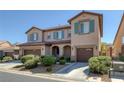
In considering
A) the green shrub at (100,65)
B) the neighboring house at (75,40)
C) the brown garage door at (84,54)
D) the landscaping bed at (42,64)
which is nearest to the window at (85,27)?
the neighboring house at (75,40)

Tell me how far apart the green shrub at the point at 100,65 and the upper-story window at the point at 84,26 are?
20.3 feet

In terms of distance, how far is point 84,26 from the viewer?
21.6 m

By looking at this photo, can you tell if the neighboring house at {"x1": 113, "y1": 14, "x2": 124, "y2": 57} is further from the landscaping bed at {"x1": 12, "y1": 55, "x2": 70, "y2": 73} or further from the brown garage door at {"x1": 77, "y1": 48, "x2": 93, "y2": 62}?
the landscaping bed at {"x1": 12, "y1": 55, "x2": 70, "y2": 73}

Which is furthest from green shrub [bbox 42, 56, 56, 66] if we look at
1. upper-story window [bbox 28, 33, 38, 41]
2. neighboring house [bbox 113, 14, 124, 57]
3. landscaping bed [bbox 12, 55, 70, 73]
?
upper-story window [bbox 28, 33, 38, 41]

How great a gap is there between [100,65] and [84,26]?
7572 mm

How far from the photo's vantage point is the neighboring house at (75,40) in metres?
20.9

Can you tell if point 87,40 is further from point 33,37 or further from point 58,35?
point 33,37

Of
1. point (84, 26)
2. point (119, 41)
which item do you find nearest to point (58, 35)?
point (84, 26)

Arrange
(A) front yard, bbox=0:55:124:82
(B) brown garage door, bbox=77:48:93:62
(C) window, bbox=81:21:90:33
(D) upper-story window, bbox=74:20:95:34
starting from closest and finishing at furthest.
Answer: (A) front yard, bbox=0:55:124:82, (B) brown garage door, bbox=77:48:93:62, (D) upper-story window, bbox=74:20:95:34, (C) window, bbox=81:21:90:33

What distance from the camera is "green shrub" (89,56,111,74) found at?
15008 mm

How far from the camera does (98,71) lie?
49.3 ft
